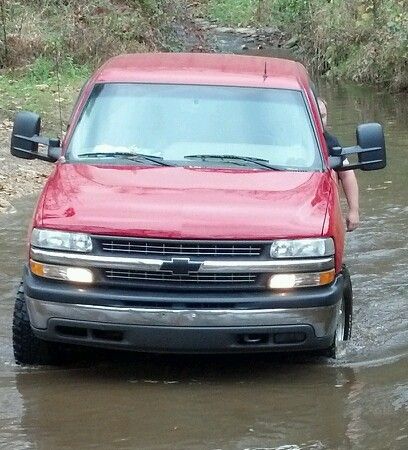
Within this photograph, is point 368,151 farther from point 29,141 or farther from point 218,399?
point 29,141

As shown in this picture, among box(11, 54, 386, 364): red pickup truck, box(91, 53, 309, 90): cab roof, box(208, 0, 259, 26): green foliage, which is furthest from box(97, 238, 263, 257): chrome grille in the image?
box(208, 0, 259, 26): green foliage

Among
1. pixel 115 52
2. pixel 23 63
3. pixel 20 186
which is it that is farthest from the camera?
pixel 115 52

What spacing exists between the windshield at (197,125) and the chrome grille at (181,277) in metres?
1.05

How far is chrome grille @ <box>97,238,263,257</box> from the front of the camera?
5738mm

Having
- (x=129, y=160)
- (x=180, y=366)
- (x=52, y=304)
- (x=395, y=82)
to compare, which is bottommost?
(x=395, y=82)

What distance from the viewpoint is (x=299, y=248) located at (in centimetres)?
581

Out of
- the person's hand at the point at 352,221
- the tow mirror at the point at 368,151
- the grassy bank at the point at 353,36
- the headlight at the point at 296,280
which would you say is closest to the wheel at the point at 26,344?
the headlight at the point at 296,280

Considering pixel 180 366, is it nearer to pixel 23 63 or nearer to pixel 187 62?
pixel 187 62

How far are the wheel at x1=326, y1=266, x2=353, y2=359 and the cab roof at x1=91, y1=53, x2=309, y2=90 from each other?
146cm

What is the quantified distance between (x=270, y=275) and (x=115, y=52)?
57.2 feet

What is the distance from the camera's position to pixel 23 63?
20812 millimetres

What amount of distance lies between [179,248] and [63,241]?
64 centimetres

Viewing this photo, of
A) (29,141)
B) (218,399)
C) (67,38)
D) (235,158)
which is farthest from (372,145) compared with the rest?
(67,38)

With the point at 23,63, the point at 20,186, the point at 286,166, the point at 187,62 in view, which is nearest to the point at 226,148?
the point at 286,166
